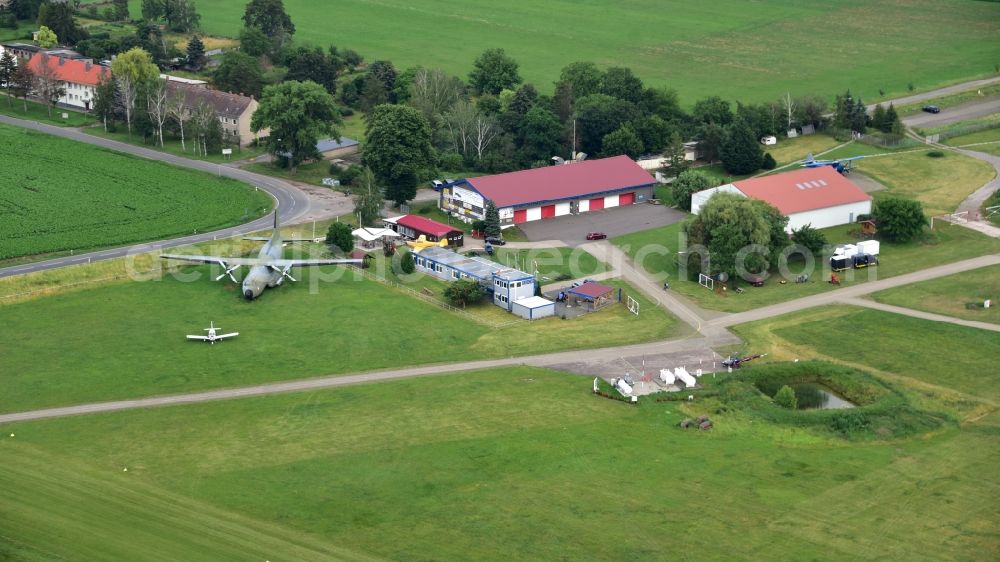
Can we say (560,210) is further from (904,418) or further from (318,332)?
(904,418)

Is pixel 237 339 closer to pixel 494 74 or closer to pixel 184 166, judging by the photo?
pixel 184 166

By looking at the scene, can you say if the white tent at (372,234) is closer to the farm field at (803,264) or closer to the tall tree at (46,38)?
the farm field at (803,264)

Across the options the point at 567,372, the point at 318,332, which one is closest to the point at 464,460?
the point at 567,372

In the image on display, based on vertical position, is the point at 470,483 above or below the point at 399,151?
below

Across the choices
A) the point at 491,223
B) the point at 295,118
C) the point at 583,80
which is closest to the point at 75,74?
the point at 295,118

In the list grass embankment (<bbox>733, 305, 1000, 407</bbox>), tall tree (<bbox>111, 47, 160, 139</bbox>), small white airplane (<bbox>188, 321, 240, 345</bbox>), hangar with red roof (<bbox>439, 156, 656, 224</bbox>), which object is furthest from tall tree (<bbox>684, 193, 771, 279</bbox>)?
tall tree (<bbox>111, 47, 160, 139</bbox>)

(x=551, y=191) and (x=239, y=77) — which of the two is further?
(x=239, y=77)

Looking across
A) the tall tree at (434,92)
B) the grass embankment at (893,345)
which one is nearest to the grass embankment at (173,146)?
the tall tree at (434,92)

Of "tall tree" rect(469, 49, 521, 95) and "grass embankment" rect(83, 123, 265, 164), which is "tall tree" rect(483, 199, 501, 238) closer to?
"grass embankment" rect(83, 123, 265, 164)
